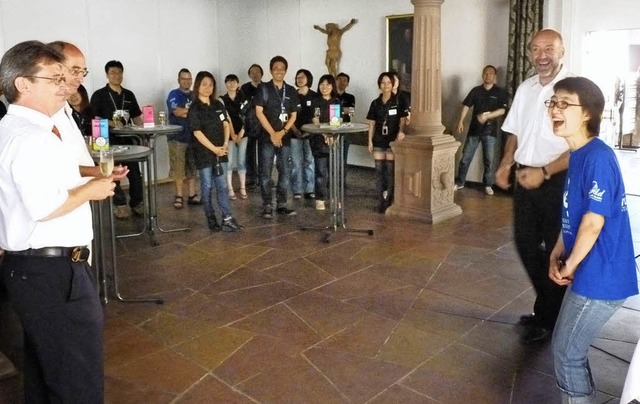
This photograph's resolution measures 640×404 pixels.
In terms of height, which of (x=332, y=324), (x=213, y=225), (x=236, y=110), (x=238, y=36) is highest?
(x=238, y=36)

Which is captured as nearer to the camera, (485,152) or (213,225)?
(213,225)

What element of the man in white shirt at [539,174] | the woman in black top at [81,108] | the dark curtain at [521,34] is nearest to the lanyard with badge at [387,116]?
the dark curtain at [521,34]

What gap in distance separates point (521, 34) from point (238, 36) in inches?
170

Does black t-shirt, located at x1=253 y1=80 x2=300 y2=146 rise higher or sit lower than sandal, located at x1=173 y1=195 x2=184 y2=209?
higher

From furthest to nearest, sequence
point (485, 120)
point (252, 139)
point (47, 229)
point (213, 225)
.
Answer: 1. point (252, 139)
2. point (485, 120)
3. point (213, 225)
4. point (47, 229)

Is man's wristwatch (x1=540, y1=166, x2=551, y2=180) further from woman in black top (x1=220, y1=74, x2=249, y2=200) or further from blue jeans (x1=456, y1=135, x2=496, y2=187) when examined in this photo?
woman in black top (x1=220, y1=74, x2=249, y2=200)

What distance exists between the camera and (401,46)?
903 cm

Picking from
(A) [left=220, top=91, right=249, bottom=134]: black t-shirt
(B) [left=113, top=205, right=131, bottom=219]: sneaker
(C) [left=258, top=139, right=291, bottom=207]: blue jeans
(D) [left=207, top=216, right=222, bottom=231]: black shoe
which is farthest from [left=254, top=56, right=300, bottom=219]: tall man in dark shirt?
(B) [left=113, top=205, right=131, bottom=219]: sneaker

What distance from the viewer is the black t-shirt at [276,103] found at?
20.8 feet

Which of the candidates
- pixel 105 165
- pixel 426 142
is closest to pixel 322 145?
pixel 426 142

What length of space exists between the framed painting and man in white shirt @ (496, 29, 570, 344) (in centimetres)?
555

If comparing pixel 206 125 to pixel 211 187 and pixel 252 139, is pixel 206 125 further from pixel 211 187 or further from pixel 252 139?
pixel 252 139

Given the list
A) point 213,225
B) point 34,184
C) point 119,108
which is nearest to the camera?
point 34,184

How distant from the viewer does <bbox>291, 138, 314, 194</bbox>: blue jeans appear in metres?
7.15
